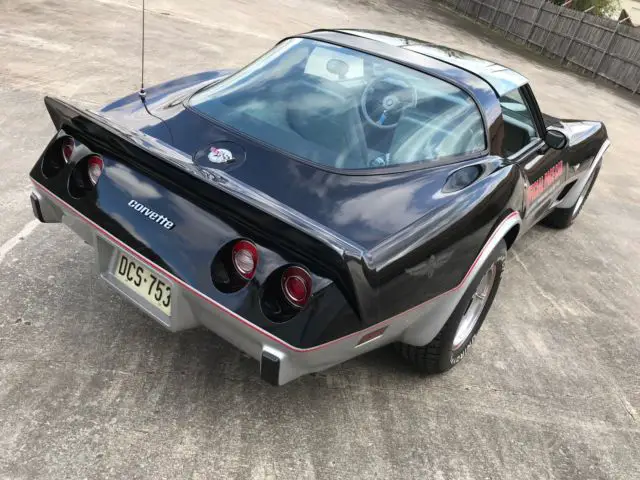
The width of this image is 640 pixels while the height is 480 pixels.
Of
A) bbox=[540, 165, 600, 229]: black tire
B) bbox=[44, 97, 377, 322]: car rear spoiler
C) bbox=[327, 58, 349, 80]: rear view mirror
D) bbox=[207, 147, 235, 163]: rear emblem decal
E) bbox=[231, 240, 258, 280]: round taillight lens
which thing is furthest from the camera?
bbox=[540, 165, 600, 229]: black tire

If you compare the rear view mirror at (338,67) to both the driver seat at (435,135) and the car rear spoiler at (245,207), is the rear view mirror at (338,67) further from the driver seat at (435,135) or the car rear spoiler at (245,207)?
the car rear spoiler at (245,207)

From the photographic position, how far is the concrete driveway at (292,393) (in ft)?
7.11

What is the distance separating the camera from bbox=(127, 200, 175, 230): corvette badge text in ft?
6.82

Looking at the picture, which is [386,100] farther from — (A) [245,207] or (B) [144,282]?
(B) [144,282]

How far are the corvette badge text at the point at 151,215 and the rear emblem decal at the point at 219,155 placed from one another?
1.11 feet

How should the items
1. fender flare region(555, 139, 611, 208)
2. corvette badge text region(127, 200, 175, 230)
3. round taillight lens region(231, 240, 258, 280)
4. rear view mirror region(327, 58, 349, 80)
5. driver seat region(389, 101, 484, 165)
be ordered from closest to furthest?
round taillight lens region(231, 240, 258, 280) < corvette badge text region(127, 200, 175, 230) < driver seat region(389, 101, 484, 165) < rear view mirror region(327, 58, 349, 80) < fender flare region(555, 139, 611, 208)

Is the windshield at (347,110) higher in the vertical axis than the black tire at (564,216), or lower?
higher

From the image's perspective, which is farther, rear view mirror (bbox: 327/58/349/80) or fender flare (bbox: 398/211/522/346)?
rear view mirror (bbox: 327/58/349/80)

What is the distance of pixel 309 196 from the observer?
2.21 m

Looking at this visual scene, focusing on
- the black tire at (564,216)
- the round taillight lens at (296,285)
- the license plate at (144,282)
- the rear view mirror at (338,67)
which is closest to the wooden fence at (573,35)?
the black tire at (564,216)

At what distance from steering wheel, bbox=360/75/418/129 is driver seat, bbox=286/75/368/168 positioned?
0.07 metres

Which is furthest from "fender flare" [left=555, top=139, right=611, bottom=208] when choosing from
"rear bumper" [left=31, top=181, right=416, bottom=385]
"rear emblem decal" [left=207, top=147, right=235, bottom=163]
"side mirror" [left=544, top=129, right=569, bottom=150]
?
"rear emblem decal" [left=207, top=147, right=235, bottom=163]

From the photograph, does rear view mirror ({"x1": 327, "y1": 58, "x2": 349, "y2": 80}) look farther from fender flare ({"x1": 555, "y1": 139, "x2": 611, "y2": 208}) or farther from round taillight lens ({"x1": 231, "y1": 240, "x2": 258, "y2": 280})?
fender flare ({"x1": 555, "y1": 139, "x2": 611, "y2": 208})

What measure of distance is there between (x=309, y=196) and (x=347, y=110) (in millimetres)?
662
